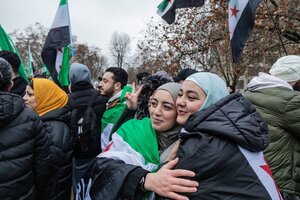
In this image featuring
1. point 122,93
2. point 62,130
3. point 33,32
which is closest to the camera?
point 62,130

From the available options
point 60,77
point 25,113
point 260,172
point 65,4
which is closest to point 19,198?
point 25,113

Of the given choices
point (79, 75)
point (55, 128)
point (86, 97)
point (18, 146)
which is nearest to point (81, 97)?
point (86, 97)

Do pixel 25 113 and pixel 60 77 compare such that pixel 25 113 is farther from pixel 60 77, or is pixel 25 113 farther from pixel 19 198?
pixel 60 77

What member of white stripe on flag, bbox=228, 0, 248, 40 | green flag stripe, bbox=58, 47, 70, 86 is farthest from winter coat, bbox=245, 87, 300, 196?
green flag stripe, bbox=58, 47, 70, 86

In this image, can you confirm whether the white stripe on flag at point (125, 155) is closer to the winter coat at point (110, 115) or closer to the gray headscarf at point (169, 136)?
the gray headscarf at point (169, 136)

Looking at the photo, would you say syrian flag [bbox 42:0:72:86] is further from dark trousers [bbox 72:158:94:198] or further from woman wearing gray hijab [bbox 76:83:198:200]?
woman wearing gray hijab [bbox 76:83:198:200]

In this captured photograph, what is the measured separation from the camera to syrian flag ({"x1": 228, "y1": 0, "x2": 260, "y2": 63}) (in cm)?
340

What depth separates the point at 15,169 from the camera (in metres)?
2.24

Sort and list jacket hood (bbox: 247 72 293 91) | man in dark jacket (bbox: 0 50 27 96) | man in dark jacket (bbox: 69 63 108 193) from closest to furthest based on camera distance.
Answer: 1. jacket hood (bbox: 247 72 293 91)
2. man in dark jacket (bbox: 0 50 27 96)
3. man in dark jacket (bbox: 69 63 108 193)

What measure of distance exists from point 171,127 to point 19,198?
1.21 m

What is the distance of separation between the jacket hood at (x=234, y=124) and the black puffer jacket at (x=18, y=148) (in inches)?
51.3

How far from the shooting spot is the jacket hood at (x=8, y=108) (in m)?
2.15

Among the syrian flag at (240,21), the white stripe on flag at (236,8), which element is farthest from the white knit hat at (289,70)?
the white stripe on flag at (236,8)

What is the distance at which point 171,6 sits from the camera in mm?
4480
